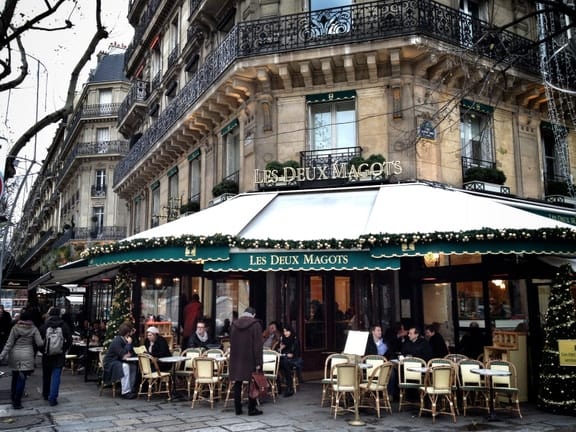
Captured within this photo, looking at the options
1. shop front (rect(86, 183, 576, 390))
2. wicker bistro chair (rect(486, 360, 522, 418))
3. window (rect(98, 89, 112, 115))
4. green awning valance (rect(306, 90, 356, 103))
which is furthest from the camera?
window (rect(98, 89, 112, 115))

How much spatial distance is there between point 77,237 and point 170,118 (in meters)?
21.6

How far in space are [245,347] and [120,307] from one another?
13.3 feet

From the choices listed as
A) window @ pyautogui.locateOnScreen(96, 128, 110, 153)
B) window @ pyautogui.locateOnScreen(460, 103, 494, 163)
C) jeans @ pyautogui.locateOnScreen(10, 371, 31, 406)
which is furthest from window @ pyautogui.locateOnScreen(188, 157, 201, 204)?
window @ pyautogui.locateOnScreen(96, 128, 110, 153)

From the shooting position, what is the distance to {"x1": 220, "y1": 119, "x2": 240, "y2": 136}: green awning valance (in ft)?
44.7

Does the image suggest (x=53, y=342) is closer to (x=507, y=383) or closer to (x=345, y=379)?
(x=345, y=379)

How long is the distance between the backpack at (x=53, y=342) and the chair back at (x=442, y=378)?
19.1 ft

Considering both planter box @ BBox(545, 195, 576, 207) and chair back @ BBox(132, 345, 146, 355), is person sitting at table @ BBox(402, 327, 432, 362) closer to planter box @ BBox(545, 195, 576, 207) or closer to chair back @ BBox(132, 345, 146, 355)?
chair back @ BBox(132, 345, 146, 355)

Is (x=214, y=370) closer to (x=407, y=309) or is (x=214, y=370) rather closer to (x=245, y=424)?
(x=245, y=424)

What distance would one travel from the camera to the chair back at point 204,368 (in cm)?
859

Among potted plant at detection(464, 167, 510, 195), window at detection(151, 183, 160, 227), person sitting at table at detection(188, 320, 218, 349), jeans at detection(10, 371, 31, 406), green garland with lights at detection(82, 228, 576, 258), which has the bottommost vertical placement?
jeans at detection(10, 371, 31, 406)

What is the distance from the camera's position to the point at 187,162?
16.9 m

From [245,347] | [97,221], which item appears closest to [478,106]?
[245,347]

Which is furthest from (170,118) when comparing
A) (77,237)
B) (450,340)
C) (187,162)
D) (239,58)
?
(77,237)

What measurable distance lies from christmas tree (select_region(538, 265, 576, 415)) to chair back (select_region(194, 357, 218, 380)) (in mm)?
5072
